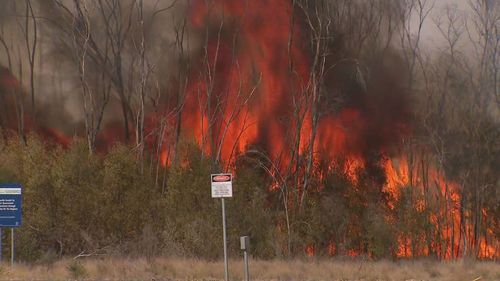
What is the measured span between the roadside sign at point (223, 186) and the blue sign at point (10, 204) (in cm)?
715

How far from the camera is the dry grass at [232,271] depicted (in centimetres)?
1930

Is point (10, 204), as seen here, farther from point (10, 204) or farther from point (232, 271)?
point (232, 271)

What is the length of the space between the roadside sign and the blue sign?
7.15m

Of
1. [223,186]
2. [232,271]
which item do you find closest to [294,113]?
[232,271]

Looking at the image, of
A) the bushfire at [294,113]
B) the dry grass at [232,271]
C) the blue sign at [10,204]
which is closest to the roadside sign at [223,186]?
the dry grass at [232,271]

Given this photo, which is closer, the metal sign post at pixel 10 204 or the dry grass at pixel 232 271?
the metal sign post at pixel 10 204

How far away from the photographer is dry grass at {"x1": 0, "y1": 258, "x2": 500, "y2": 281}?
19.3 meters

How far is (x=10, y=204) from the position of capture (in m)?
18.8

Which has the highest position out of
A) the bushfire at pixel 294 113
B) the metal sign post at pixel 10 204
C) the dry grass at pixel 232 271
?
the bushfire at pixel 294 113

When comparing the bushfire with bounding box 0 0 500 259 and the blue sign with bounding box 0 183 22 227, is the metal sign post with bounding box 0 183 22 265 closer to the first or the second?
the blue sign with bounding box 0 183 22 227

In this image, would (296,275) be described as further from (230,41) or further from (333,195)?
(230,41)

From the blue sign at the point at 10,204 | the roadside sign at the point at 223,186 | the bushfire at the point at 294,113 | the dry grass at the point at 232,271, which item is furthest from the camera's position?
the bushfire at the point at 294,113

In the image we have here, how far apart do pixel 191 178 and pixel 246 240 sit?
16737mm

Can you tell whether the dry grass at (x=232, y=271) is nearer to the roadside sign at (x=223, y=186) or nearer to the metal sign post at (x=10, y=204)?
the metal sign post at (x=10, y=204)
